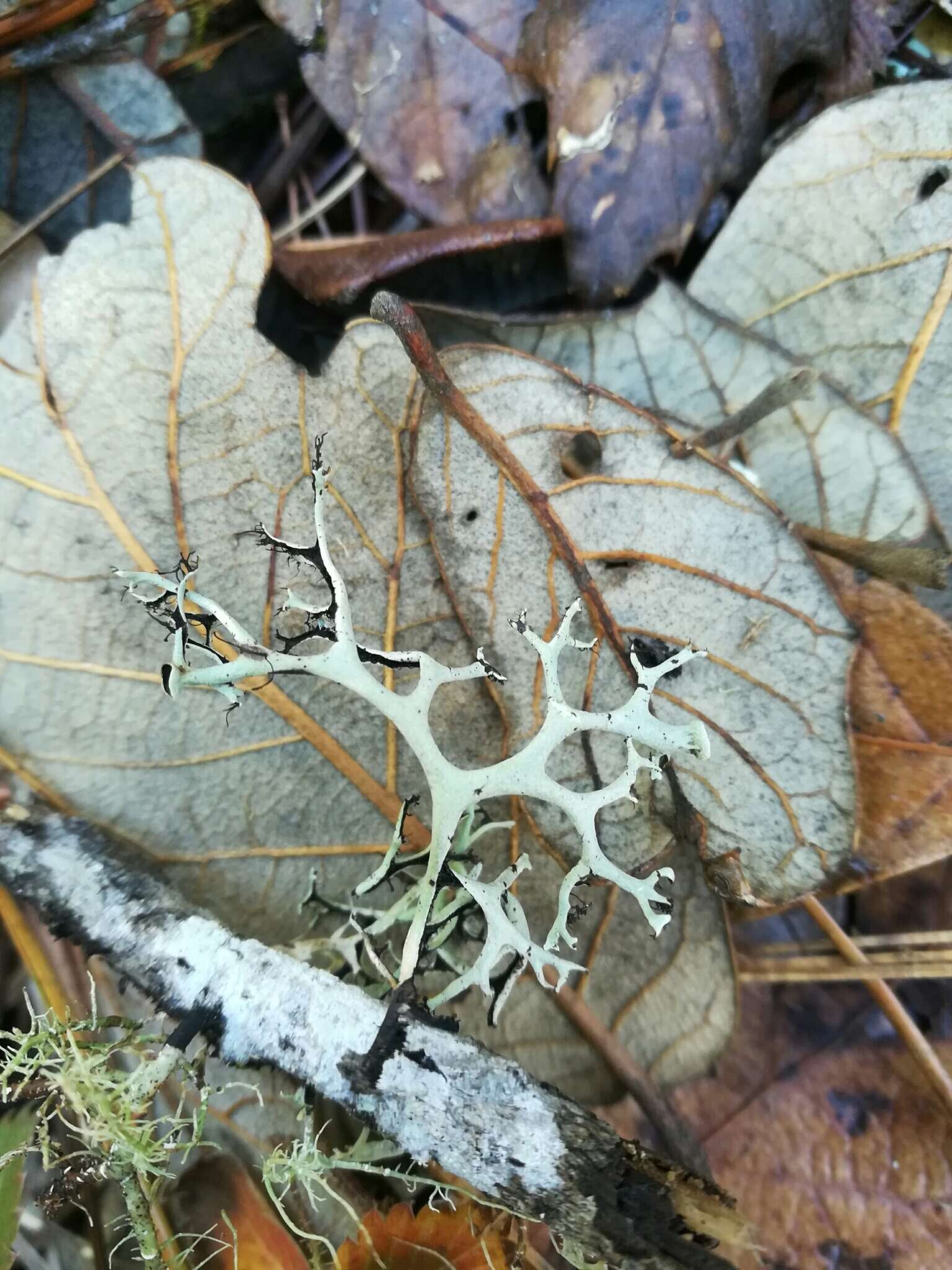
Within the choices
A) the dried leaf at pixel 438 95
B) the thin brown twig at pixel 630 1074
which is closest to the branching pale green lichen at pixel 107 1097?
the thin brown twig at pixel 630 1074

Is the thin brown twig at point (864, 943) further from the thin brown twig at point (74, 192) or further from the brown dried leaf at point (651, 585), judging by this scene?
the thin brown twig at point (74, 192)

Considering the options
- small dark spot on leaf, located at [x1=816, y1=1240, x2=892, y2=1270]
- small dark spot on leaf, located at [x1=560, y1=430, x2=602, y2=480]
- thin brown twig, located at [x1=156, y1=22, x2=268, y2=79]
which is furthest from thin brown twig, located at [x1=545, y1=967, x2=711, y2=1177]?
thin brown twig, located at [x1=156, y1=22, x2=268, y2=79]

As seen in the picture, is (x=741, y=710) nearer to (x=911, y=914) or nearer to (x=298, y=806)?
(x=911, y=914)

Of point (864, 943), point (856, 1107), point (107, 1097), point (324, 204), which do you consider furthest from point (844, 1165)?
point (324, 204)

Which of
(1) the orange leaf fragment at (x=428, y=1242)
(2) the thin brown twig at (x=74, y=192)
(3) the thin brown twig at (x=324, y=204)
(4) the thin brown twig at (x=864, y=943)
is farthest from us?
(3) the thin brown twig at (x=324, y=204)

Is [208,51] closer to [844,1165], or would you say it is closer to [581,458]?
[581,458]
